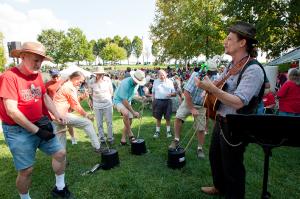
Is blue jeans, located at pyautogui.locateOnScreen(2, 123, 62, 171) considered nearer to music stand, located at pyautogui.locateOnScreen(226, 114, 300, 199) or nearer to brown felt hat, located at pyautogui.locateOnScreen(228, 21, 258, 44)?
music stand, located at pyautogui.locateOnScreen(226, 114, 300, 199)

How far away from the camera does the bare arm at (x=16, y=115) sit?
3.16 m

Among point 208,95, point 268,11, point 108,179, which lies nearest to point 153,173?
point 108,179

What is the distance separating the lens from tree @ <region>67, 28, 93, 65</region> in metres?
72.4

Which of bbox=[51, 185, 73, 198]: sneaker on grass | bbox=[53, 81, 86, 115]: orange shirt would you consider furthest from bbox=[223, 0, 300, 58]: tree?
bbox=[51, 185, 73, 198]: sneaker on grass

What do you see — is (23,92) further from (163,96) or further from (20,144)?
(163,96)

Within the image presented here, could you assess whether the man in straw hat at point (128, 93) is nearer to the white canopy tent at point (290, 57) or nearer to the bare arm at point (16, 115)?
the bare arm at point (16, 115)

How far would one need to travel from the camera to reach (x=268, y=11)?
2345cm

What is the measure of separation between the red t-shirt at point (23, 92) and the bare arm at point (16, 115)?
0.06 metres

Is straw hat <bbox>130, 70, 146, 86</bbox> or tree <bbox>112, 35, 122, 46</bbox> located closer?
straw hat <bbox>130, 70, 146, 86</bbox>

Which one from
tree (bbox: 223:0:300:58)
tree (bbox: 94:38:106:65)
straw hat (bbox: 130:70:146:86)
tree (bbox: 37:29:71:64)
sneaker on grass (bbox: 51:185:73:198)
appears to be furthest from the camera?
tree (bbox: 94:38:106:65)

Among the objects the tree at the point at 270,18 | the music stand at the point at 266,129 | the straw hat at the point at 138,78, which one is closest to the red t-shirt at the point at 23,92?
the music stand at the point at 266,129

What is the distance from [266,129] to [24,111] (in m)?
2.85

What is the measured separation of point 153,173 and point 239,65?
297 cm

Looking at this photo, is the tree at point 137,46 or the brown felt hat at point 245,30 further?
the tree at point 137,46
